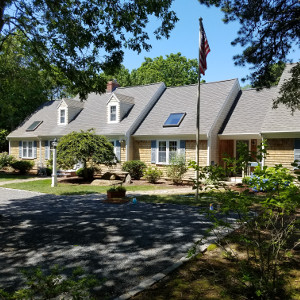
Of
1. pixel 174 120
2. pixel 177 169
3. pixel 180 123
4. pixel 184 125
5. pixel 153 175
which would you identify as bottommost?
pixel 153 175

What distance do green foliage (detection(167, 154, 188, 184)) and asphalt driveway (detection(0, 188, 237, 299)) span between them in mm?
7288

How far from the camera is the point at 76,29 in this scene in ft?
32.0

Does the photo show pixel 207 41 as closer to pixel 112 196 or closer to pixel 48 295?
pixel 112 196

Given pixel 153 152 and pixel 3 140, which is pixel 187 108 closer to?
pixel 153 152

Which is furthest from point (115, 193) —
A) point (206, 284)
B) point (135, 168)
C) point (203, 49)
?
point (135, 168)

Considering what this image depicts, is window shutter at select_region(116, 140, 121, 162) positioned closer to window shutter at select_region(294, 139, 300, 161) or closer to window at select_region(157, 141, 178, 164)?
window at select_region(157, 141, 178, 164)

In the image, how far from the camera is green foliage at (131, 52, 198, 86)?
4591 centimetres

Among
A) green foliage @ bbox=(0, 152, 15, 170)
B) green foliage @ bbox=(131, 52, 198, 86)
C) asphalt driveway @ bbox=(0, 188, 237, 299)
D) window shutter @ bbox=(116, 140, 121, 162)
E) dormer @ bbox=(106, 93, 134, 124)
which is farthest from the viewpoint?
green foliage @ bbox=(131, 52, 198, 86)


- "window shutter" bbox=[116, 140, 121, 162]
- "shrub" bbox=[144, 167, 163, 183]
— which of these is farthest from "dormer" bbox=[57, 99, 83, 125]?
"shrub" bbox=[144, 167, 163, 183]

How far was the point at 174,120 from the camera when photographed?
20.6 meters

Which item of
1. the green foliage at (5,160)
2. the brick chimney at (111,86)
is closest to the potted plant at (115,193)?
the brick chimney at (111,86)

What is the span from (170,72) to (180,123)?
2934 centimetres

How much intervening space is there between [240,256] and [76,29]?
8908 mm

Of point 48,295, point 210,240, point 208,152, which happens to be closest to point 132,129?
point 208,152
